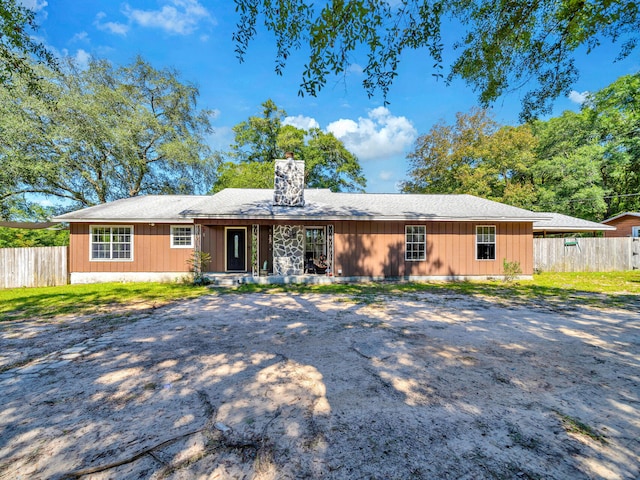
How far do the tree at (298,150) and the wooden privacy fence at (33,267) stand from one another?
14.1 metres

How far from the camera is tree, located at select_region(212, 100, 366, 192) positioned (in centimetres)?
2408

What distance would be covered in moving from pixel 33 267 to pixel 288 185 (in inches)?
409

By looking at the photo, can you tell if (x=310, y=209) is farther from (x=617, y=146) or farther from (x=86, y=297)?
(x=617, y=146)

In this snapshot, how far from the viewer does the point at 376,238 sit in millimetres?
11500

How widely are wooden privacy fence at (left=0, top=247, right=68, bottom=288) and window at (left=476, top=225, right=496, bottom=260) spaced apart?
17.0 meters

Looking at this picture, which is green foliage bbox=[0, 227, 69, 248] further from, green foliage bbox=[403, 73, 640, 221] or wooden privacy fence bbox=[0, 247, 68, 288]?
green foliage bbox=[403, 73, 640, 221]

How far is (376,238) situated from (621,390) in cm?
868

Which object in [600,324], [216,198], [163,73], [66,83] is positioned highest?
[163,73]

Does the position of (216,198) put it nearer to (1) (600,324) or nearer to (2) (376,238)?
(2) (376,238)

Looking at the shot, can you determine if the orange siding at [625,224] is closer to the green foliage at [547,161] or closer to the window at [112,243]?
the green foliage at [547,161]

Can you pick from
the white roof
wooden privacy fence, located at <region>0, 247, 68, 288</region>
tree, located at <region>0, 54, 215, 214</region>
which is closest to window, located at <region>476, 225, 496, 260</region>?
the white roof

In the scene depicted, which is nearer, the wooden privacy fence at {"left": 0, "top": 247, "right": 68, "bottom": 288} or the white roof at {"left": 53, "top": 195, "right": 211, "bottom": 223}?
the wooden privacy fence at {"left": 0, "top": 247, "right": 68, "bottom": 288}

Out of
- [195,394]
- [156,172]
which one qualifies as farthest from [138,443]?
[156,172]

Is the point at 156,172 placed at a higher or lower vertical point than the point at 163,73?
lower
